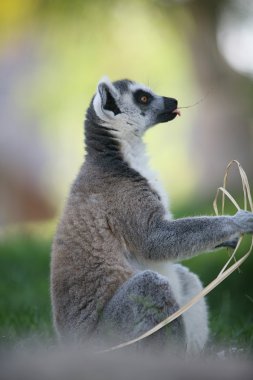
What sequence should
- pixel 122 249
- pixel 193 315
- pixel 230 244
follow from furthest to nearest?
pixel 193 315 → pixel 230 244 → pixel 122 249

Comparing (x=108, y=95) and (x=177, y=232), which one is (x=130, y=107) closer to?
(x=108, y=95)

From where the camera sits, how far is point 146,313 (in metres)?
4.45

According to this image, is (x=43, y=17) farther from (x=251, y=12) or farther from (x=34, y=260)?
(x=34, y=260)

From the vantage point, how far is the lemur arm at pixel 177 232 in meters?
4.77

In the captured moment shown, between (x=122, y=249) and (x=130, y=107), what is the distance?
1261mm

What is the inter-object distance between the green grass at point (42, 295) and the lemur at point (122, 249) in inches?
23.1

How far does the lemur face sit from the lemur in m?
0.12

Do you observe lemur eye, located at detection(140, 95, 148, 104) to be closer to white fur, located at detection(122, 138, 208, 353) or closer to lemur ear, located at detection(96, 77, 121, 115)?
lemur ear, located at detection(96, 77, 121, 115)

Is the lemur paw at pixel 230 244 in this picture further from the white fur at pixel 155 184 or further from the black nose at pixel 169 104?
the black nose at pixel 169 104

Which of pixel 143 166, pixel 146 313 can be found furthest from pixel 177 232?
pixel 143 166

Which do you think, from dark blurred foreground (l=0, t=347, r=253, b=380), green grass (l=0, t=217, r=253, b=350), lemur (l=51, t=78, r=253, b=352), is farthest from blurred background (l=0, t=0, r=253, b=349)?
dark blurred foreground (l=0, t=347, r=253, b=380)

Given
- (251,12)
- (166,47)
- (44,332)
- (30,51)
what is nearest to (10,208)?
(30,51)

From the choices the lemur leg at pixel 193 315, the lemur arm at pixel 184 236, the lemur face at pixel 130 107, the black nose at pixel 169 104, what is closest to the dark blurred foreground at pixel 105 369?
the lemur arm at pixel 184 236

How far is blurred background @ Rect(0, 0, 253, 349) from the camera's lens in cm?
787
